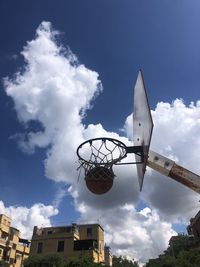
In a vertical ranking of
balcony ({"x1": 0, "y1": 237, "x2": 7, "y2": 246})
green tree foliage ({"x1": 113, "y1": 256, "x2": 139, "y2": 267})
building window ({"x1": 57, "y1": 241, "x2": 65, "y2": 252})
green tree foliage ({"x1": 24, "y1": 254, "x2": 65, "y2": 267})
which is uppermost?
green tree foliage ({"x1": 113, "y1": 256, "x2": 139, "y2": 267})

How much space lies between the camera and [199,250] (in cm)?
2925

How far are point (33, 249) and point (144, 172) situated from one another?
50892mm

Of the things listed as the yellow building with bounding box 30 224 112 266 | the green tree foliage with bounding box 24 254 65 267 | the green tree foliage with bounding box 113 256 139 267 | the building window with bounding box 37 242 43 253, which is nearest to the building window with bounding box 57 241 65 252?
the yellow building with bounding box 30 224 112 266

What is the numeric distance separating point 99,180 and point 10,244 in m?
53.0

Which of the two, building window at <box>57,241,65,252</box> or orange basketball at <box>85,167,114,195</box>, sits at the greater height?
building window at <box>57,241,65,252</box>

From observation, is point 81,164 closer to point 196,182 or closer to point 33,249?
point 196,182

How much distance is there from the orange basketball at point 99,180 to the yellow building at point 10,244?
49.7m

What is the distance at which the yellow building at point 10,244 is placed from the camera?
52281 mm

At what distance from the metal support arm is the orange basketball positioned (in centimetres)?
119

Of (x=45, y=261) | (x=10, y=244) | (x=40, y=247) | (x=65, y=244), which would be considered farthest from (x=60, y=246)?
(x=10, y=244)

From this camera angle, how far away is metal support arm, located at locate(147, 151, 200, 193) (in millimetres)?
7625

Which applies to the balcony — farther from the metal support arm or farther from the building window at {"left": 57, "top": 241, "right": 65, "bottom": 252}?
the metal support arm

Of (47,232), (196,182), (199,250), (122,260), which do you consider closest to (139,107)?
(196,182)

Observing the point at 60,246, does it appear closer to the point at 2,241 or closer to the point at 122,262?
the point at 2,241
